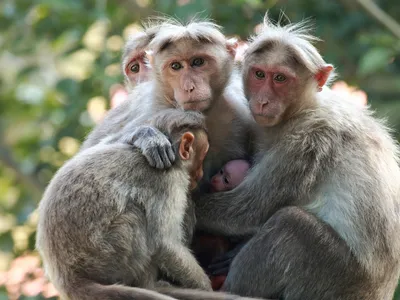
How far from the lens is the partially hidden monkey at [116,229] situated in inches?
195

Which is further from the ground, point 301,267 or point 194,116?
point 194,116

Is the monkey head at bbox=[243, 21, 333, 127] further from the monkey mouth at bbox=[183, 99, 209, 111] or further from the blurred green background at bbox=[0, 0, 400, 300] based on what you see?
the blurred green background at bbox=[0, 0, 400, 300]

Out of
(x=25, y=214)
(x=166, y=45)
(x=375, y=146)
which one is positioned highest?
(x=166, y=45)

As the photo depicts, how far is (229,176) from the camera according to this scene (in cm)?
577

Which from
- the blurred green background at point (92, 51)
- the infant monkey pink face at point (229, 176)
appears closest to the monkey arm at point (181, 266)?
the infant monkey pink face at point (229, 176)

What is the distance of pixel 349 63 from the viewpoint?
920 centimetres

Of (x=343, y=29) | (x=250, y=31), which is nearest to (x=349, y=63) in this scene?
(x=343, y=29)

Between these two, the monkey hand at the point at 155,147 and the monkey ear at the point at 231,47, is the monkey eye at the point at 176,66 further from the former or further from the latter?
the monkey hand at the point at 155,147

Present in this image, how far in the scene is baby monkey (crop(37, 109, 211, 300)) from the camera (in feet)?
16.2

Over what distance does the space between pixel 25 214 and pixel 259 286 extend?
13.0 feet

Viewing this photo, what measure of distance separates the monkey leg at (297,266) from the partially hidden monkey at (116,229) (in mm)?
292

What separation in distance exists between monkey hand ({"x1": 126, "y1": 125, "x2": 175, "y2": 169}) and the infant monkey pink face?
62 cm

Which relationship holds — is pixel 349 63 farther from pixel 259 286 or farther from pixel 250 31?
pixel 259 286

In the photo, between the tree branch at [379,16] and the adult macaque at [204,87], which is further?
the tree branch at [379,16]
